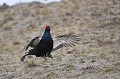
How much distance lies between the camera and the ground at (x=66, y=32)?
384 inches

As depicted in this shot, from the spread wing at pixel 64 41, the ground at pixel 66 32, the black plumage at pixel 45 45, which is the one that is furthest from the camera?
the spread wing at pixel 64 41

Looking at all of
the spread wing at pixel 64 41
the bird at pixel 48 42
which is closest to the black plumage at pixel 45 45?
the bird at pixel 48 42

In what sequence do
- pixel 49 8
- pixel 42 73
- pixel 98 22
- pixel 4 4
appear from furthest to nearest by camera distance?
pixel 4 4, pixel 49 8, pixel 98 22, pixel 42 73

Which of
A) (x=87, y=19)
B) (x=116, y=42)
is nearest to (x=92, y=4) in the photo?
(x=87, y=19)

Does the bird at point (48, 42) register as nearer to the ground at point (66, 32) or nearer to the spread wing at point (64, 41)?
the spread wing at point (64, 41)

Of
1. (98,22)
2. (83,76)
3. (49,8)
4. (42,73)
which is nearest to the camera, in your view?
(83,76)

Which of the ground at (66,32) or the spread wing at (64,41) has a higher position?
the spread wing at (64,41)

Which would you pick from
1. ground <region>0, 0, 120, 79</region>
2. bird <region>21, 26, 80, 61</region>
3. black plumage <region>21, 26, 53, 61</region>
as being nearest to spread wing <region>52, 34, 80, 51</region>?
bird <region>21, 26, 80, 61</region>

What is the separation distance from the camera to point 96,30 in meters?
15.5

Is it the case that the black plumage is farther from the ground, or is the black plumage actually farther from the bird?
the ground

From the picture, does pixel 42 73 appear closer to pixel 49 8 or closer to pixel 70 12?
pixel 70 12

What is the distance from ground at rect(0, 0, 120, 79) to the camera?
9758mm

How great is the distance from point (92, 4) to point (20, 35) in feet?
16.2

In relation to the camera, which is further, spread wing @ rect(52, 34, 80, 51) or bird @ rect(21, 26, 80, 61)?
spread wing @ rect(52, 34, 80, 51)
